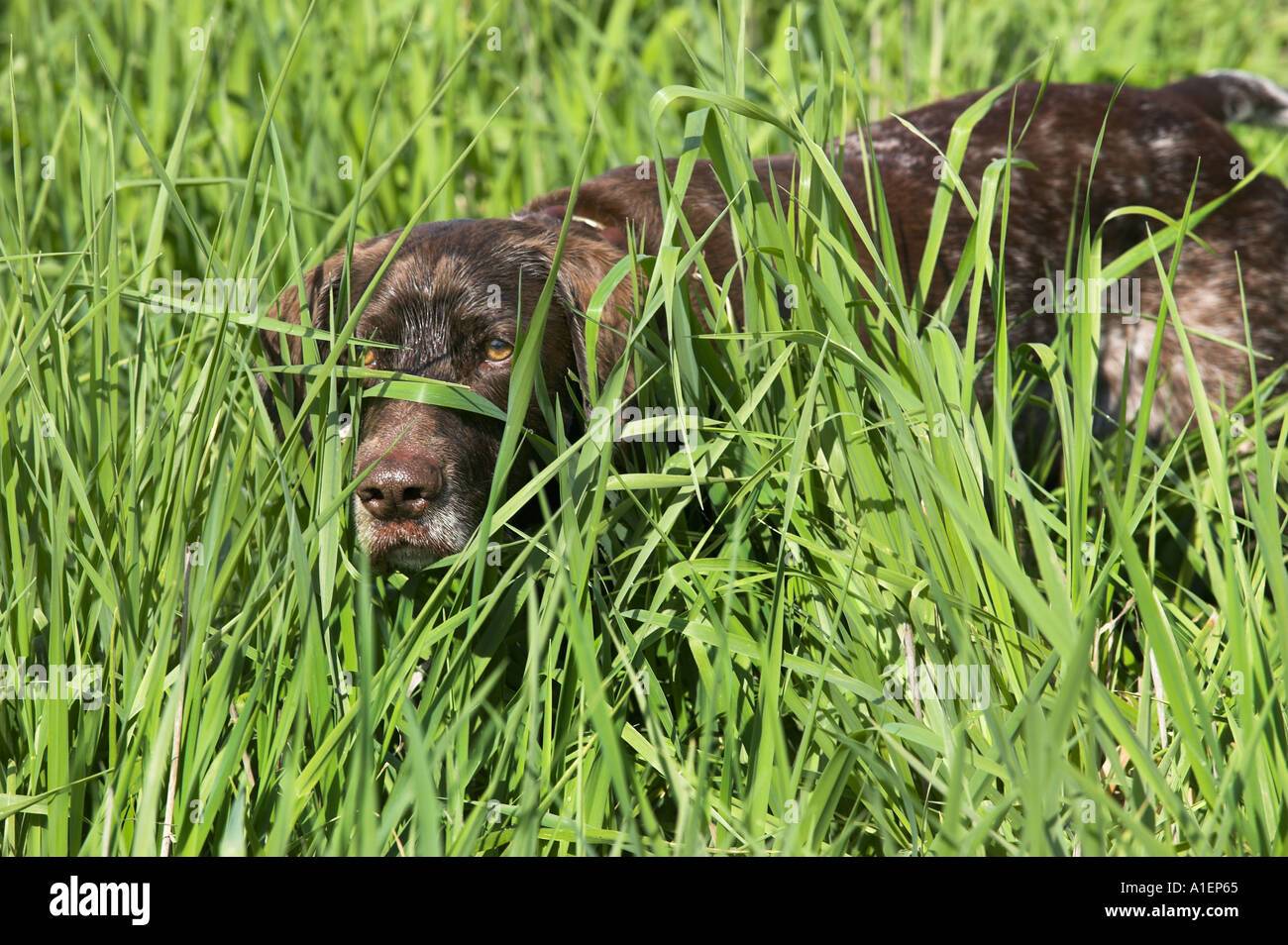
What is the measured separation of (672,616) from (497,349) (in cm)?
91

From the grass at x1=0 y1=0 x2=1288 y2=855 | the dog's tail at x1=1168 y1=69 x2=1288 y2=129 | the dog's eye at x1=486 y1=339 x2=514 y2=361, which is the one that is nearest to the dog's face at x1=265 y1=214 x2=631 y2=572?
the dog's eye at x1=486 y1=339 x2=514 y2=361

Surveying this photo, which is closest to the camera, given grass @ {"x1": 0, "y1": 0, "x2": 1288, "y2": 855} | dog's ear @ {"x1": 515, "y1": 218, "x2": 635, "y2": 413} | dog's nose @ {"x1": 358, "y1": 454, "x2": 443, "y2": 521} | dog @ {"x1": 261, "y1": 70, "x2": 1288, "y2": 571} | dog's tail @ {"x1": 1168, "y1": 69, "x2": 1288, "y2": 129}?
grass @ {"x1": 0, "y1": 0, "x2": 1288, "y2": 855}

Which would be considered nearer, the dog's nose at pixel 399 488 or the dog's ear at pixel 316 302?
the dog's nose at pixel 399 488

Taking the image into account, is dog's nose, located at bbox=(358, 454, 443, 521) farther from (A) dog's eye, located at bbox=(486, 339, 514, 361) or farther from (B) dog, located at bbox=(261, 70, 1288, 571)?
(A) dog's eye, located at bbox=(486, 339, 514, 361)

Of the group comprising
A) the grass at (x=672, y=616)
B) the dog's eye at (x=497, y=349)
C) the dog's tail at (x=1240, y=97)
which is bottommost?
the grass at (x=672, y=616)

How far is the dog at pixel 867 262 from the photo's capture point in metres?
2.40

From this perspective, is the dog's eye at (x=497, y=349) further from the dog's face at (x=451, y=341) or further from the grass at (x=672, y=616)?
the grass at (x=672, y=616)

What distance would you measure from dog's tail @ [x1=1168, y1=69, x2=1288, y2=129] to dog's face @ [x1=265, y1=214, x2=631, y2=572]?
7.42 feet

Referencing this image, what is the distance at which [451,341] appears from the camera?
2.67 metres

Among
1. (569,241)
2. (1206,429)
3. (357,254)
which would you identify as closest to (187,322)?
(357,254)

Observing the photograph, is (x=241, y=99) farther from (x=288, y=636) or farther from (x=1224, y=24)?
(x=1224, y=24)

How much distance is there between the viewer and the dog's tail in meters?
3.80

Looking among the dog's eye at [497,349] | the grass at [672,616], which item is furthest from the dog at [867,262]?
the grass at [672,616]

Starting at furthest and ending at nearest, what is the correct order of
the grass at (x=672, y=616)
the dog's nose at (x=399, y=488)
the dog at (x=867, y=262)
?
the dog at (x=867, y=262)
the dog's nose at (x=399, y=488)
the grass at (x=672, y=616)
